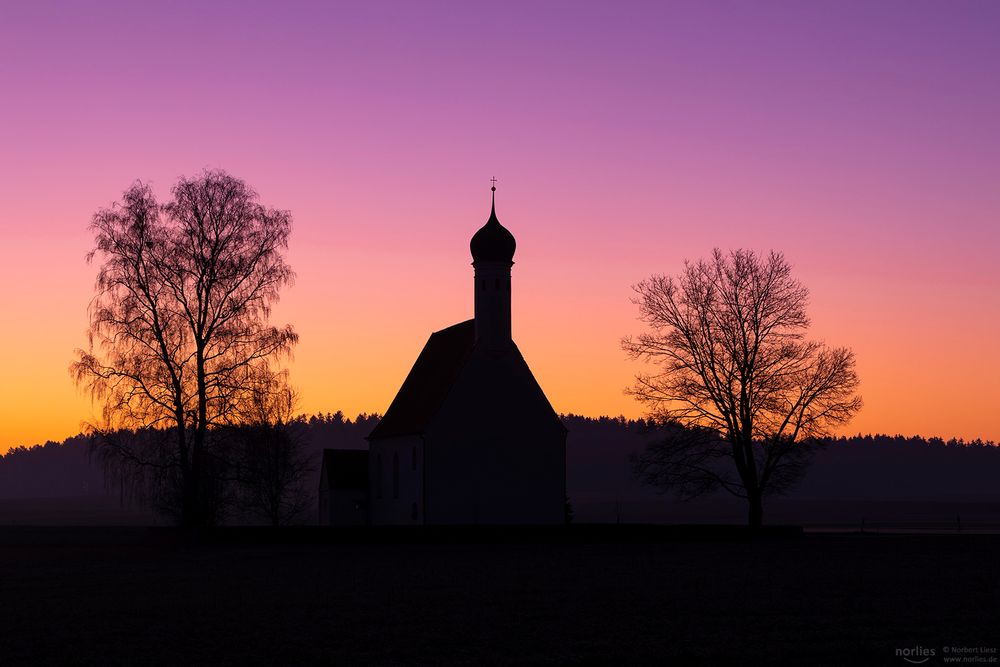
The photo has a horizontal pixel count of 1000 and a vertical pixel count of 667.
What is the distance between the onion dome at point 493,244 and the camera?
60.4 metres

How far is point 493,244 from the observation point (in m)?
60.4

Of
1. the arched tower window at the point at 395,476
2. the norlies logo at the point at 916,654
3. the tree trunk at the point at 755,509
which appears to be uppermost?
the arched tower window at the point at 395,476

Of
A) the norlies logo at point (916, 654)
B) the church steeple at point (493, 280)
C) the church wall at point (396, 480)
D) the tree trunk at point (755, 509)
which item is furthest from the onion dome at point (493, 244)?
the norlies logo at point (916, 654)

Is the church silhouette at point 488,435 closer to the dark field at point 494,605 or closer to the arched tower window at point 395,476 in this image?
the arched tower window at point 395,476

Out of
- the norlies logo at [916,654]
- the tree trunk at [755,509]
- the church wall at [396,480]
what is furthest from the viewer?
the church wall at [396,480]

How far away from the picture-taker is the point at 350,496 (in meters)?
69.0

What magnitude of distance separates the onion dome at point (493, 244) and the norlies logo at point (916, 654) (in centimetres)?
4062

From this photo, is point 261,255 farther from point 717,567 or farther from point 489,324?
point 717,567

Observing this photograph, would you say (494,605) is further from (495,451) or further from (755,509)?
(755,509)

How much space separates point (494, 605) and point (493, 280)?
108 feet

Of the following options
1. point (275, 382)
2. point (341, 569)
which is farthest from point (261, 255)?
point (341, 569)

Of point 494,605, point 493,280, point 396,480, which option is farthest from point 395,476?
point 494,605

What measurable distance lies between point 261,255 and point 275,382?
5258 mm

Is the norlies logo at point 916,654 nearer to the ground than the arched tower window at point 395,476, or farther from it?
nearer to the ground
